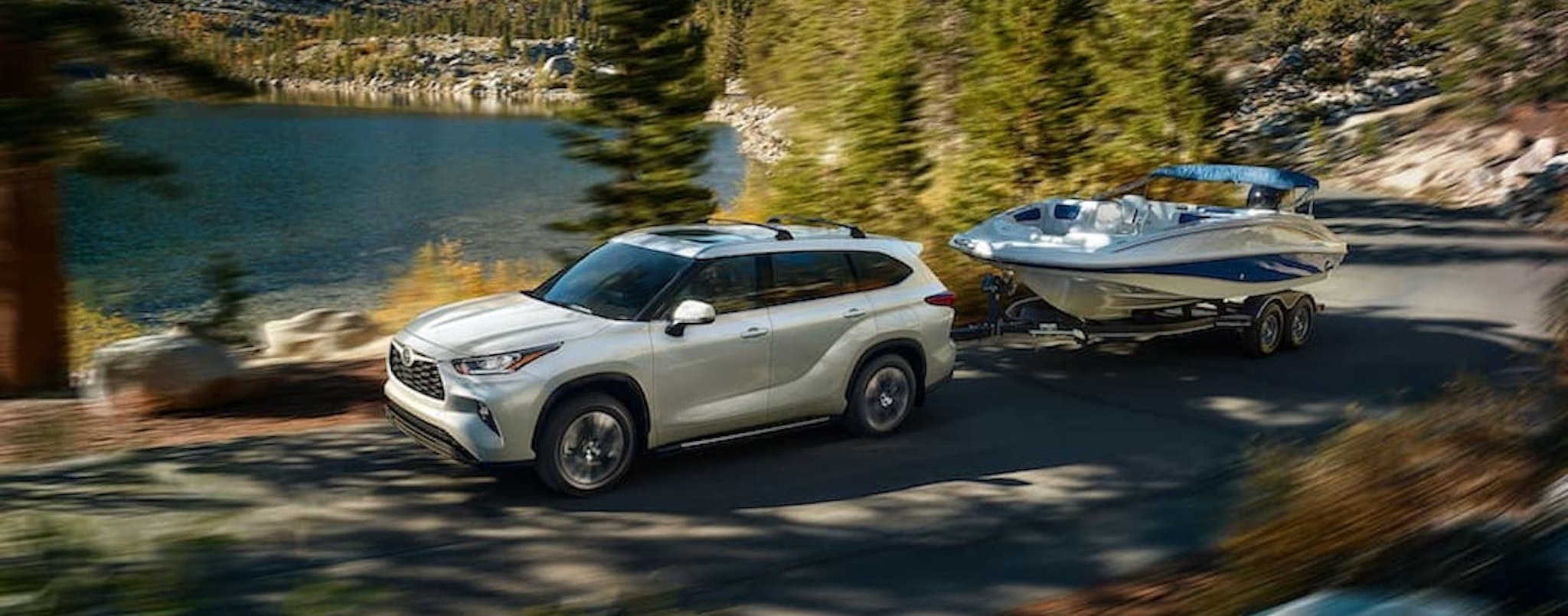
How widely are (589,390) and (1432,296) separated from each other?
42.2ft

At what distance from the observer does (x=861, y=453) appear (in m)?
9.91

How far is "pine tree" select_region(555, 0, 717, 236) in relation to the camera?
1558 cm

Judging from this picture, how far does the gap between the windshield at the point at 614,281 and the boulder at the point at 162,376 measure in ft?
11.3

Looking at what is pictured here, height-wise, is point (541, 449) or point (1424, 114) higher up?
point (1424, 114)

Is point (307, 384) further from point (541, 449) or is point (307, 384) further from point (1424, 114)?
point (1424, 114)

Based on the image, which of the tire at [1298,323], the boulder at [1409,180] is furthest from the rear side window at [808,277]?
the boulder at [1409,180]

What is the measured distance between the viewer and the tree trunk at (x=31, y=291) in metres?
11.6

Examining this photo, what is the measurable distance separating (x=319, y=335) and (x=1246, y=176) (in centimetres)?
1025

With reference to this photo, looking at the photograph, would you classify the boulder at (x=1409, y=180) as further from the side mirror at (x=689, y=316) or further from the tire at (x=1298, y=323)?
the side mirror at (x=689, y=316)

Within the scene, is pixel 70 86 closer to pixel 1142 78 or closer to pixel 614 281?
pixel 614 281

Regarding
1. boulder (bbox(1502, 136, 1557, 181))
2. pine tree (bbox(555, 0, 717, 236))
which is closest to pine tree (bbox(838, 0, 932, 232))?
pine tree (bbox(555, 0, 717, 236))

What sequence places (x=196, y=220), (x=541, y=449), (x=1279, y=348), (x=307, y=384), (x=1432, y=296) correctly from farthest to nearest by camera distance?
1. (x=196, y=220)
2. (x=1432, y=296)
3. (x=1279, y=348)
4. (x=307, y=384)
5. (x=541, y=449)

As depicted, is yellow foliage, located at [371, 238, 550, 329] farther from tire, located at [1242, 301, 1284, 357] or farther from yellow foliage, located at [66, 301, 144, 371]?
tire, located at [1242, 301, 1284, 357]

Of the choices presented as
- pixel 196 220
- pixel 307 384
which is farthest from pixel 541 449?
pixel 196 220
